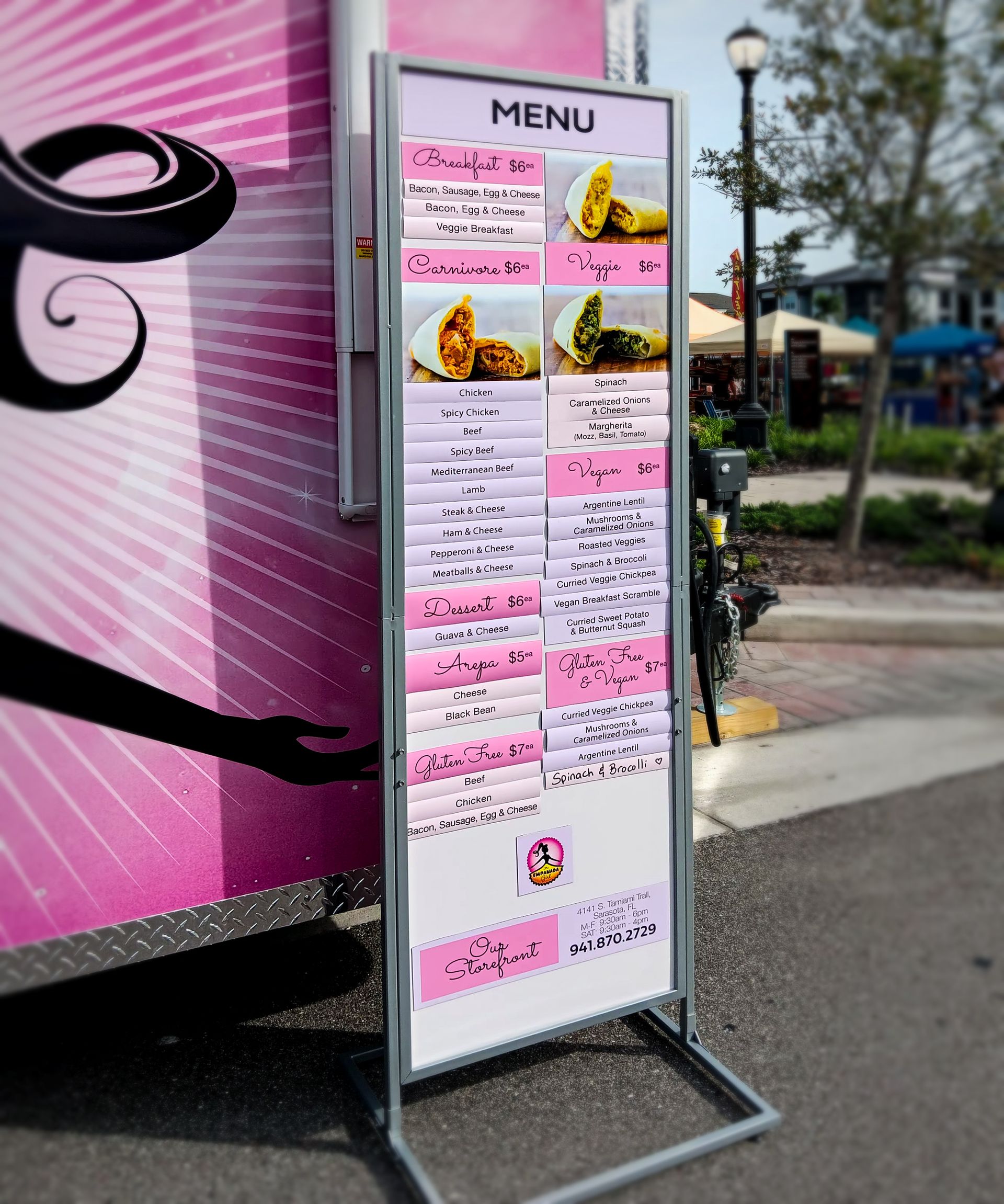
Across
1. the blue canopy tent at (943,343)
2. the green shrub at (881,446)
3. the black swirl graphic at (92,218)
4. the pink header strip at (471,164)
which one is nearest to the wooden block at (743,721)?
the green shrub at (881,446)

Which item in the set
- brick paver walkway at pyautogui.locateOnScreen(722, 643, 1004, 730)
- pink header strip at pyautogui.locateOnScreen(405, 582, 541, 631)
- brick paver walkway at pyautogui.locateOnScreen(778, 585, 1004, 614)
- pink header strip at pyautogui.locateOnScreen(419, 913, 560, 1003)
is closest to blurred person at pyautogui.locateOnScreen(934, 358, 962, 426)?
brick paver walkway at pyautogui.locateOnScreen(778, 585, 1004, 614)

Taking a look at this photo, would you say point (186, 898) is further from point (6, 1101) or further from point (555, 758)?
point (555, 758)

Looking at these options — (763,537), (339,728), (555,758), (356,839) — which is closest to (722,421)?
(763,537)

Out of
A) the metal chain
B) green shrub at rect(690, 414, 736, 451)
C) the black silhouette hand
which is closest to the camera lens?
the black silhouette hand

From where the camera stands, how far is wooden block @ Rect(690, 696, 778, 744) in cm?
332

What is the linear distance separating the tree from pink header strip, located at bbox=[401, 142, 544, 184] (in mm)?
776

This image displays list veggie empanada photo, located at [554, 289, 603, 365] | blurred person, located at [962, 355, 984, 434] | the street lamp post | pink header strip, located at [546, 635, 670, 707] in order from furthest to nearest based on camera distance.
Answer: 1. the street lamp post
2. pink header strip, located at [546, 635, 670, 707]
3. veggie empanada photo, located at [554, 289, 603, 365]
4. blurred person, located at [962, 355, 984, 434]

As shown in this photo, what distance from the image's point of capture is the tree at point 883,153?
7.79ft

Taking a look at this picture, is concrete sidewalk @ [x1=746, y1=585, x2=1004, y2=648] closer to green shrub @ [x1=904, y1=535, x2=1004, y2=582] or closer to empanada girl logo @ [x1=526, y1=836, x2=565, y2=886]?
green shrub @ [x1=904, y1=535, x2=1004, y2=582]

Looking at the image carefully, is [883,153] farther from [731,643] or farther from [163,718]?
[163,718]

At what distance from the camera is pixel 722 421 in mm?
3150

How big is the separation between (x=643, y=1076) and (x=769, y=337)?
209 cm

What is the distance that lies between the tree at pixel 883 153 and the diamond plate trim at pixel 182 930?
172cm

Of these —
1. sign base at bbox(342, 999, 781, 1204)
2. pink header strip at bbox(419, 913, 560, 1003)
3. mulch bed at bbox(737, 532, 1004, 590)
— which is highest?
mulch bed at bbox(737, 532, 1004, 590)
